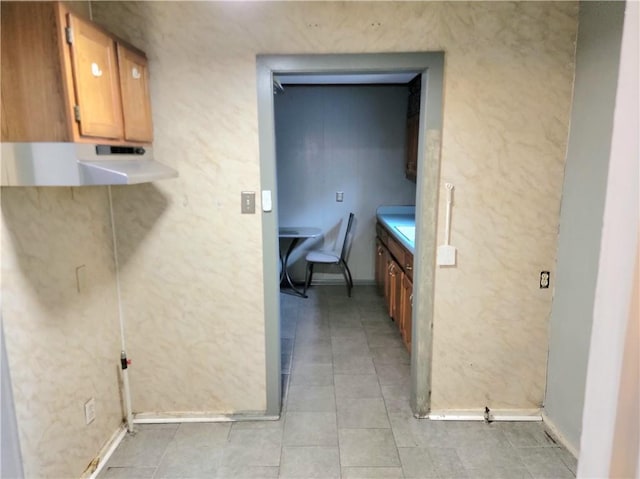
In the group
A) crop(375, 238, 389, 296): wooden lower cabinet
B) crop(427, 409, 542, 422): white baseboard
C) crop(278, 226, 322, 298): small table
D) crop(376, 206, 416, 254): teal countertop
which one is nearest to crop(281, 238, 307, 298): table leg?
crop(278, 226, 322, 298): small table

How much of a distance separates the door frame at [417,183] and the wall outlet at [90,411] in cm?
93

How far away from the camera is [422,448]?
86.0 inches

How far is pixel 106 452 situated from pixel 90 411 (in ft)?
0.99

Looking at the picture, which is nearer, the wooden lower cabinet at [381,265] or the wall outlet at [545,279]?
the wall outlet at [545,279]

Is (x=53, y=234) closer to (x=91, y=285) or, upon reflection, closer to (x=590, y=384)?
(x=91, y=285)

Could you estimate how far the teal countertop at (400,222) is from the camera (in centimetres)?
317

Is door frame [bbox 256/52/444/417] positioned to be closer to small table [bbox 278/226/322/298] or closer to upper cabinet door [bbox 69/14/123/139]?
upper cabinet door [bbox 69/14/123/139]

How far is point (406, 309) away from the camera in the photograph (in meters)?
3.17

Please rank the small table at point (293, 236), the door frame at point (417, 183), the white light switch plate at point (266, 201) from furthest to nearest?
the small table at point (293, 236), the white light switch plate at point (266, 201), the door frame at point (417, 183)

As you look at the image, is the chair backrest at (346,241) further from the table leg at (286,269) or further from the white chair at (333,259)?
the table leg at (286,269)

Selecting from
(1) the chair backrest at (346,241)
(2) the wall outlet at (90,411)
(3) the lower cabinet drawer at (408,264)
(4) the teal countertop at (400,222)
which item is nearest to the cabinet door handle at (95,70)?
(2) the wall outlet at (90,411)

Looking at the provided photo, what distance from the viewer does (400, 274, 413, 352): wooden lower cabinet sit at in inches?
121

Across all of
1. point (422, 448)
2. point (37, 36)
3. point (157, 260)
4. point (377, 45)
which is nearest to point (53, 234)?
point (157, 260)

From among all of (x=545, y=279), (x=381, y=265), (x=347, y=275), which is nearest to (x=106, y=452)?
(x=545, y=279)
